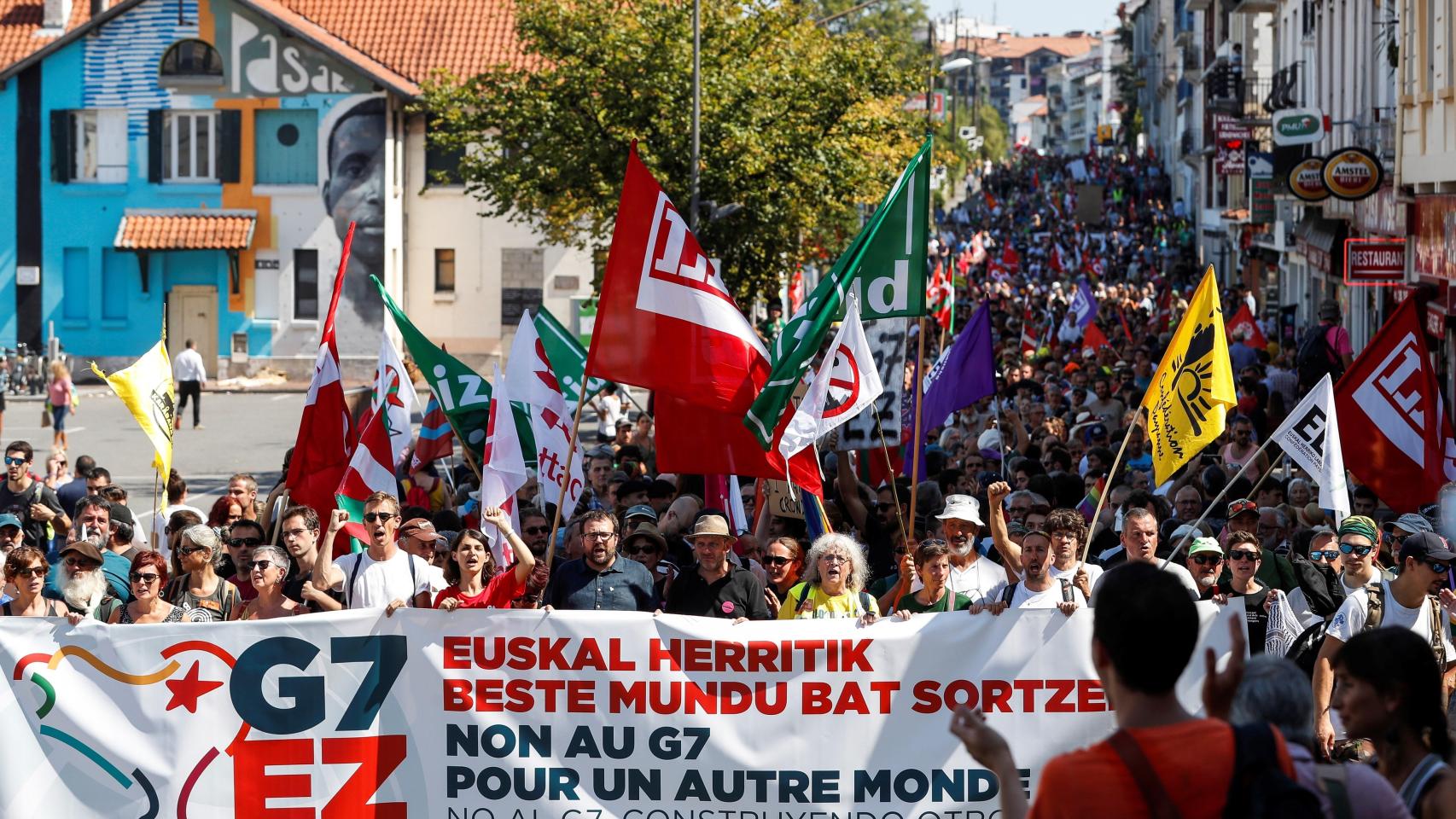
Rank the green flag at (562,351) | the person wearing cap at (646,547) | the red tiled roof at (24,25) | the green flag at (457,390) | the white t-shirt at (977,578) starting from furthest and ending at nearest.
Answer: the red tiled roof at (24,25)
the green flag at (562,351)
the green flag at (457,390)
the person wearing cap at (646,547)
the white t-shirt at (977,578)

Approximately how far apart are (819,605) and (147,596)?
2680mm

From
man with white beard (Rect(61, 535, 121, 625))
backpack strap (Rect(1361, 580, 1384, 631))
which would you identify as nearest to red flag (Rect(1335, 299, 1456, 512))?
backpack strap (Rect(1361, 580, 1384, 631))

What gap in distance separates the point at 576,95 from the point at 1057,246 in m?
30.5

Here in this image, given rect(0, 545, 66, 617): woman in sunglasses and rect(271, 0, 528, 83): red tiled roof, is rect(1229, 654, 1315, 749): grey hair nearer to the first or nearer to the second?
rect(0, 545, 66, 617): woman in sunglasses

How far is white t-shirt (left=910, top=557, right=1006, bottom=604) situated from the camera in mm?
8641

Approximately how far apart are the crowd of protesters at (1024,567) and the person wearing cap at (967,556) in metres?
0.01

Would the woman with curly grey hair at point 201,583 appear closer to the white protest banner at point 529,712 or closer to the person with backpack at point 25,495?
the white protest banner at point 529,712

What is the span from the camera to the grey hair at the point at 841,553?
8.08m

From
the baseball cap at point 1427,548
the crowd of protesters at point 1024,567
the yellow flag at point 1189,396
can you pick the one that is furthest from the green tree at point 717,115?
the baseball cap at point 1427,548

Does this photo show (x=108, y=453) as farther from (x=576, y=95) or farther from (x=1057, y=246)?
(x=1057, y=246)

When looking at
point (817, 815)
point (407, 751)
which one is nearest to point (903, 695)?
point (817, 815)

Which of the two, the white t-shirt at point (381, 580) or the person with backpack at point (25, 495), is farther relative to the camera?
the person with backpack at point (25, 495)

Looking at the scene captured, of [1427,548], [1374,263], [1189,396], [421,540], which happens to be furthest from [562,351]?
[1374,263]

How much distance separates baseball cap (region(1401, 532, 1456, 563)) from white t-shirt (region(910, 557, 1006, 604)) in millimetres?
1835
